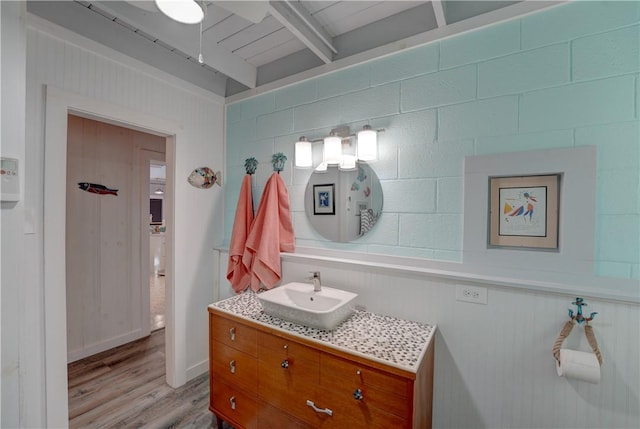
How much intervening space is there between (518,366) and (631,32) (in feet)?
5.09

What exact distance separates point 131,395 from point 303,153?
7.36 ft

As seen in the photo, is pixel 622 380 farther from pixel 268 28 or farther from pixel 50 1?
pixel 50 1

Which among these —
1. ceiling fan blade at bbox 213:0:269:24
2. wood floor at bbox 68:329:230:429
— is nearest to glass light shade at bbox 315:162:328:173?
ceiling fan blade at bbox 213:0:269:24

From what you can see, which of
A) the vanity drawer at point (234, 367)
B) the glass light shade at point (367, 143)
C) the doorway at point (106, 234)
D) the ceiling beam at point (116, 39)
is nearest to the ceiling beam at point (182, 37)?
the ceiling beam at point (116, 39)

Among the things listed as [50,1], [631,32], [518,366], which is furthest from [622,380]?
[50,1]

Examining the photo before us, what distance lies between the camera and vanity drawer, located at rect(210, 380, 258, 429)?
5.19 feet

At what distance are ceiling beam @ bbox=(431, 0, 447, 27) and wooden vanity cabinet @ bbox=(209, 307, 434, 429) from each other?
1.70 meters

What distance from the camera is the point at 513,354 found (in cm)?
133

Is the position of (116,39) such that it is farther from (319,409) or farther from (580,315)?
(580,315)

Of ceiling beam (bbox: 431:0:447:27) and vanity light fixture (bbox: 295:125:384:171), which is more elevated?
ceiling beam (bbox: 431:0:447:27)

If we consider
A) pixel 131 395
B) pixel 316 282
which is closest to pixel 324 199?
pixel 316 282

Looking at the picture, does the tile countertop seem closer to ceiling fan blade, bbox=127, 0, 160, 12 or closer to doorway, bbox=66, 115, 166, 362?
ceiling fan blade, bbox=127, 0, 160, 12

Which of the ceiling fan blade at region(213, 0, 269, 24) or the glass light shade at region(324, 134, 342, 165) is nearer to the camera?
the ceiling fan blade at region(213, 0, 269, 24)

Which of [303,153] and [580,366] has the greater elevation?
[303,153]
